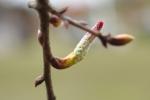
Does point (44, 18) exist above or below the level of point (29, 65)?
above

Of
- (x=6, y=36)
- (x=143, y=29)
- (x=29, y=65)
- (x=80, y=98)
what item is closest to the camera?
(x=80, y=98)

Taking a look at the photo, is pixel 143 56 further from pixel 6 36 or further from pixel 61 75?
pixel 6 36

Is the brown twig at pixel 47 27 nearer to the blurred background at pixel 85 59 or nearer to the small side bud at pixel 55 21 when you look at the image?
the small side bud at pixel 55 21

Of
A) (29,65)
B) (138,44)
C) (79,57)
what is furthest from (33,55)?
(79,57)

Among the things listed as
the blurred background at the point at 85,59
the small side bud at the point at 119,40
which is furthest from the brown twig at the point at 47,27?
the blurred background at the point at 85,59

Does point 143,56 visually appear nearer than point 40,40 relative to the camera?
No

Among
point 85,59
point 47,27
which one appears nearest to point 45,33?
point 47,27

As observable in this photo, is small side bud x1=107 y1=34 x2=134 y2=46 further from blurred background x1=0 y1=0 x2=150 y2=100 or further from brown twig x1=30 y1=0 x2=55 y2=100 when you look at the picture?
blurred background x1=0 y1=0 x2=150 y2=100

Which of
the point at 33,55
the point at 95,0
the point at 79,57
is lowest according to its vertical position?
the point at 33,55

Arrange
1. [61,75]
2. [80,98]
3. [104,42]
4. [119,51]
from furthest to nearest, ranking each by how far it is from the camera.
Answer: [119,51], [61,75], [80,98], [104,42]
